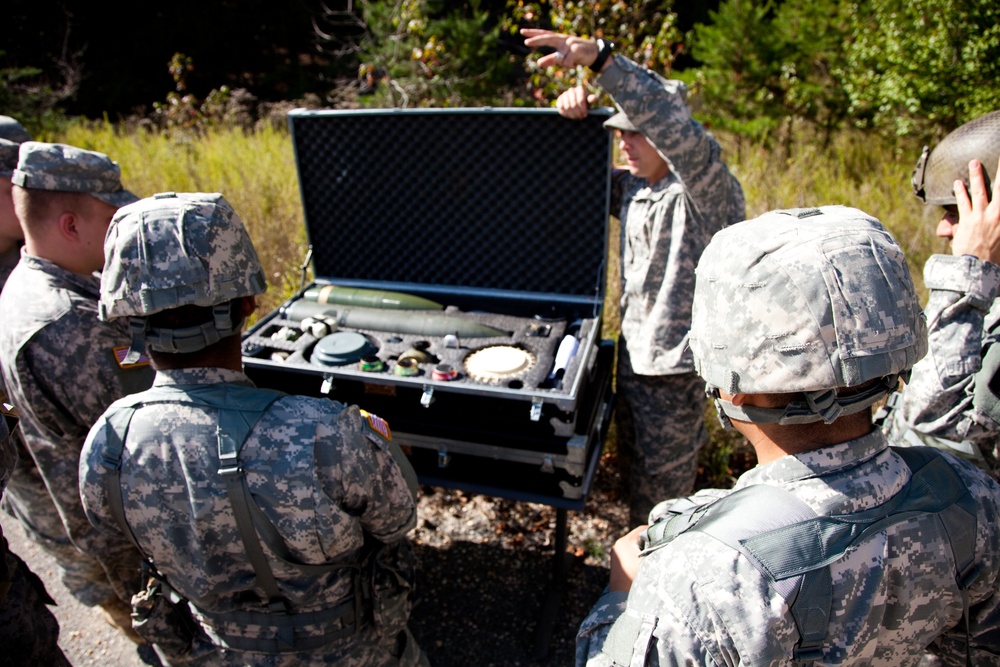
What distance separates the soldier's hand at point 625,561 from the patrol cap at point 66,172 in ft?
7.41

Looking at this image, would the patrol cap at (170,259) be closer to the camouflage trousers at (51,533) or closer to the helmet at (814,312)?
the helmet at (814,312)

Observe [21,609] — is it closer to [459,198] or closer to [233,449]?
[233,449]

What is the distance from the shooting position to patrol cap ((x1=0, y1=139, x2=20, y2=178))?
9.90 ft

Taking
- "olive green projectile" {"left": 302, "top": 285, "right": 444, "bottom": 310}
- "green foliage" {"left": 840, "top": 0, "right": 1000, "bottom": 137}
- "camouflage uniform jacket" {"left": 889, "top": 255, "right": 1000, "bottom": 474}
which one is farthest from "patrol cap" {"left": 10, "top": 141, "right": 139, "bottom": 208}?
"green foliage" {"left": 840, "top": 0, "right": 1000, "bottom": 137}

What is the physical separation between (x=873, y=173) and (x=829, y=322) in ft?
26.0

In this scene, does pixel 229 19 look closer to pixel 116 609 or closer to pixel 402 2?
pixel 402 2

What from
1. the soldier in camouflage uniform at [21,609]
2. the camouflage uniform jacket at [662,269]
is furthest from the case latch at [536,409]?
the soldier in camouflage uniform at [21,609]

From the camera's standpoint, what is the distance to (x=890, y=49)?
25.1 ft

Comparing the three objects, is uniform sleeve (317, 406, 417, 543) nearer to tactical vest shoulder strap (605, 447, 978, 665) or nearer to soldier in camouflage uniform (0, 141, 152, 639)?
tactical vest shoulder strap (605, 447, 978, 665)

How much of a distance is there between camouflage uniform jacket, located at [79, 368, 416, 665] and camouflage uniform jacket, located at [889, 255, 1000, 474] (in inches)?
70.5

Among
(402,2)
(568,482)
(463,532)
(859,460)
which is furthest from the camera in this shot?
(402,2)

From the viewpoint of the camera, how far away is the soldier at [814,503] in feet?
4.24

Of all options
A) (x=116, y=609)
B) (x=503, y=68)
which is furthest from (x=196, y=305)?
(x=503, y=68)

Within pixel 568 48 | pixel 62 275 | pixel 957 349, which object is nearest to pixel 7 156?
pixel 62 275
